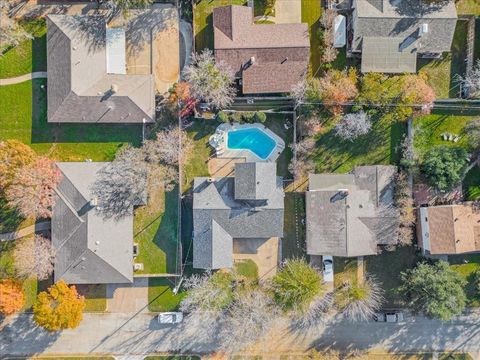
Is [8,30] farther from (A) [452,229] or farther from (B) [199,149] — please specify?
(A) [452,229]

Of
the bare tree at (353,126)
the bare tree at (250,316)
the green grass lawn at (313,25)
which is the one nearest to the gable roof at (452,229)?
the bare tree at (353,126)

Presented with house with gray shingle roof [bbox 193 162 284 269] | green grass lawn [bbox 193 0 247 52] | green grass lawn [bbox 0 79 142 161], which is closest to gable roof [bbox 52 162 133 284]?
green grass lawn [bbox 0 79 142 161]

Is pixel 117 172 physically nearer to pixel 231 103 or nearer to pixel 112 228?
pixel 112 228

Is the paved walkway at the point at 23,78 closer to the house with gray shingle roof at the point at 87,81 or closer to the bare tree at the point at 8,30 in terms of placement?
the house with gray shingle roof at the point at 87,81

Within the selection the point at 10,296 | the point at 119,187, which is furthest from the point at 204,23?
the point at 10,296

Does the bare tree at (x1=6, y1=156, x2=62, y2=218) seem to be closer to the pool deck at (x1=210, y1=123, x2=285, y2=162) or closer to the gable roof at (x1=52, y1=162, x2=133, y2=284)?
the gable roof at (x1=52, y1=162, x2=133, y2=284)

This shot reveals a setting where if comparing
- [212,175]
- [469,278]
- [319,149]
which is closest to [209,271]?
[212,175]
